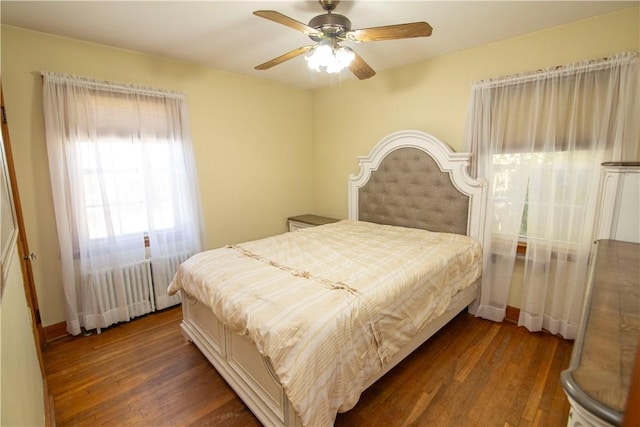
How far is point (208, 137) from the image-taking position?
126 inches

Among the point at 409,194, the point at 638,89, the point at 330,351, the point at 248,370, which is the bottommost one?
the point at 248,370

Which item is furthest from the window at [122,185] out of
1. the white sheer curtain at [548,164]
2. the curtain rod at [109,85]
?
the white sheer curtain at [548,164]

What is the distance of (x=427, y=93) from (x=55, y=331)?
13.4ft

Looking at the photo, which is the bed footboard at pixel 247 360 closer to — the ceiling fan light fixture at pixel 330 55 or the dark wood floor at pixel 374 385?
the dark wood floor at pixel 374 385

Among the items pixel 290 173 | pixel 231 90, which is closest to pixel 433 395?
pixel 290 173

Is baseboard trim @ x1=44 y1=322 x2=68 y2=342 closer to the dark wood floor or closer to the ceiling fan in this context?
the dark wood floor

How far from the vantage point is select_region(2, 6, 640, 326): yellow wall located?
7.22 ft

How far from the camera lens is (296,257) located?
87.6 inches

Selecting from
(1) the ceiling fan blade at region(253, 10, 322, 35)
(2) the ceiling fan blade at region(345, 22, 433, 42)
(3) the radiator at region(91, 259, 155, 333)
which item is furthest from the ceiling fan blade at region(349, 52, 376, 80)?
(3) the radiator at region(91, 259, 155, 333)

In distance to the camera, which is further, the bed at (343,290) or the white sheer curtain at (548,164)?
the white sheer curtain at (548,164)

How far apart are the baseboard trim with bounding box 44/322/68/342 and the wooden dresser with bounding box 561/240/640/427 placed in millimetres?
3397

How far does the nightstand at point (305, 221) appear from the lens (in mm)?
3750

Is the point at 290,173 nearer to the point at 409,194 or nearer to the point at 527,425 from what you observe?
the point at 409,194

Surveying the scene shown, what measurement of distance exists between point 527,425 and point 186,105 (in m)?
3.64
